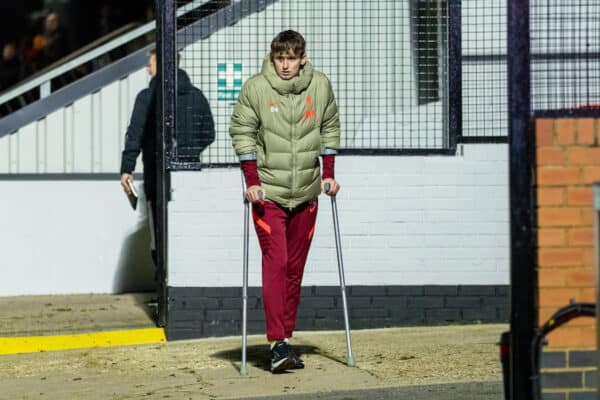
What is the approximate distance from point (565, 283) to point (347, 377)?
89.2 inches

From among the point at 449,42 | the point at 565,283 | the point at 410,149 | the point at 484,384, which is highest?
the point at 449,42

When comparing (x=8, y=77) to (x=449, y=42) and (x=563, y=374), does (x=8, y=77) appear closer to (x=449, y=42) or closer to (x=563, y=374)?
(x=449, y=42)

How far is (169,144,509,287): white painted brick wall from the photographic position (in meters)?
10.4

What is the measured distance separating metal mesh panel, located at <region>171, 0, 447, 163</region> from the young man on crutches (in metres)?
1.75

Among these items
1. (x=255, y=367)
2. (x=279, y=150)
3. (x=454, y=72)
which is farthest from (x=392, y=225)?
(x=279, y=150)

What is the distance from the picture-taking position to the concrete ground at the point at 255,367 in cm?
829

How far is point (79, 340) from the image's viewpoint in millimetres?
10430

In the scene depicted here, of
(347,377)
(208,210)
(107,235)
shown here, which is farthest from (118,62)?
(347,377)

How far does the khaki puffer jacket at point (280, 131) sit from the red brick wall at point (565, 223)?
2.41 metres

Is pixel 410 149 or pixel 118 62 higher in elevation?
pixel 118 62

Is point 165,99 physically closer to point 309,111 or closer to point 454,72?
point 309,111

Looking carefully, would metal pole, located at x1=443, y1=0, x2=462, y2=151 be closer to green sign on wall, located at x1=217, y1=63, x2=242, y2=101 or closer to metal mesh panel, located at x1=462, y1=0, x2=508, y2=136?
metal mesh panel, located at x1=462, y1=0, x2=508, y2=136

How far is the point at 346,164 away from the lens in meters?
10.5

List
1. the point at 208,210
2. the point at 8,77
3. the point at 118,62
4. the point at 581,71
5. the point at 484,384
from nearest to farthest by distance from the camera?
the point at 581,71
the point at 484,384
the point at 208,210
the point at 118,62
the point at 8,77
